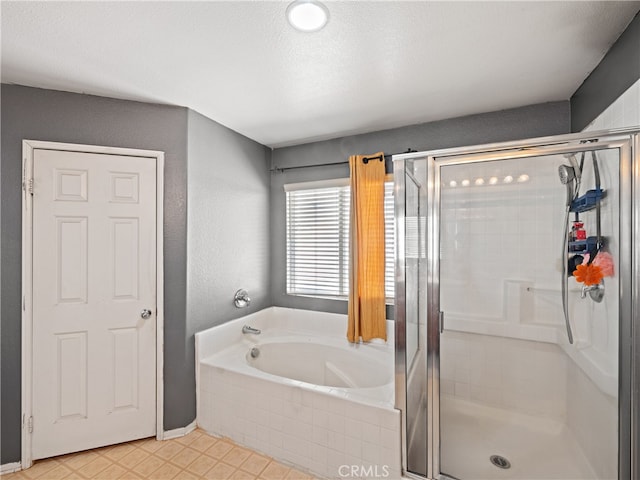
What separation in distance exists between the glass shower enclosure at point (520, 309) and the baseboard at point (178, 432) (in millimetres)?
1557

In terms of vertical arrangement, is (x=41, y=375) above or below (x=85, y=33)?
below

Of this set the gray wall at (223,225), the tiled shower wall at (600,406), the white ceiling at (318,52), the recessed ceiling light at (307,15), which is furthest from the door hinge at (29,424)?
the tiled shower wall at (600,406)

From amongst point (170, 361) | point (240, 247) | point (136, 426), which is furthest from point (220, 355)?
point (240, 247)

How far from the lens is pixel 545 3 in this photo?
1.30 meters

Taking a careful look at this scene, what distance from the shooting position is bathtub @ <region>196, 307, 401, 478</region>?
1.75 meters

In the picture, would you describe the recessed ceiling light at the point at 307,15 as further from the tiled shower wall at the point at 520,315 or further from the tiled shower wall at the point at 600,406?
the tiled shower wall at the point at 600,406

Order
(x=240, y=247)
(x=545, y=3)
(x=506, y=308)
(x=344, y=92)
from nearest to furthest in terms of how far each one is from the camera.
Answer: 1. (x=545, y=3)
2. (x=506, y=308)
3. (x=344, y=92)
4. (x=240, y=247)

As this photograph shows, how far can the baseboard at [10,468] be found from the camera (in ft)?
6.09

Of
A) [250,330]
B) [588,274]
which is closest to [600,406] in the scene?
[588,274]

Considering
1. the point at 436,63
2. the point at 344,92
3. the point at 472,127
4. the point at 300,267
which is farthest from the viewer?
the point at 300,267

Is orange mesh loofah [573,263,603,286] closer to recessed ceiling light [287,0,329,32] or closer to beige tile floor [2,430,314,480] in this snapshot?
recessed ceiling light [287,0,329,32]

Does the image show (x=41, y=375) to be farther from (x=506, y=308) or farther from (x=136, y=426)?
(x=506, y=308)

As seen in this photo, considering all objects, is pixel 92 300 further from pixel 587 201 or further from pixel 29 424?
pixel 587 201

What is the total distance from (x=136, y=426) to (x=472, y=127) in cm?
331
